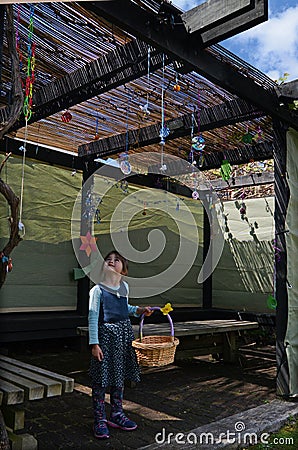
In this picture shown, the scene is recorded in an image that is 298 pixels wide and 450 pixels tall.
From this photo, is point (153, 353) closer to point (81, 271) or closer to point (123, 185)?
point (81, 271)

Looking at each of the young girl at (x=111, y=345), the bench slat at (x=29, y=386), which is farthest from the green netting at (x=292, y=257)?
the bench slat at (x=29, y=386)

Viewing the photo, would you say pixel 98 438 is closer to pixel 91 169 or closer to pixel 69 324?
pixel 69 324

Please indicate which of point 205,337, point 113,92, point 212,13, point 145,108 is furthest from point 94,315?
point 205,337

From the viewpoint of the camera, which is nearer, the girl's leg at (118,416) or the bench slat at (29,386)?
the bench slat at (29,386)

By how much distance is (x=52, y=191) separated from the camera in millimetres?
5695

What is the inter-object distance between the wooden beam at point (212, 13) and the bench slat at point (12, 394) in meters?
2.49

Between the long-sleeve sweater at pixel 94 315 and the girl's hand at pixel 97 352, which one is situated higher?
the long-sleeve sweater at pixel 94 315

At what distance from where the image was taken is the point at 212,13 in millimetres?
2836

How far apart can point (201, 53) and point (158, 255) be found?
159 inches

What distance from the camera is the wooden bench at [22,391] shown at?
2.36m

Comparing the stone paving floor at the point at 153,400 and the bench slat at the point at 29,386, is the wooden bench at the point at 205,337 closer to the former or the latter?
the stone paving floor at the point at 153,400

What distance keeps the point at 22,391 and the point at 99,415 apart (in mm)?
806

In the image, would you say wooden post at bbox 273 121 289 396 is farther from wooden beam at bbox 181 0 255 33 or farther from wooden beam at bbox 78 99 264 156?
wooden beam at bbox 181 0 255 33

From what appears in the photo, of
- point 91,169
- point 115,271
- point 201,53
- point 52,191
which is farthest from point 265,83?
point 52,191
